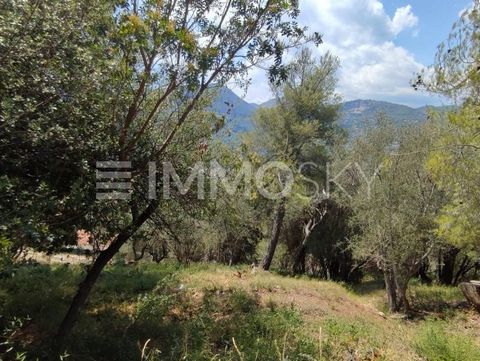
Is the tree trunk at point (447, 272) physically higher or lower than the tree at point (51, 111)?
lower

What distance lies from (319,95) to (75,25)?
17.9 metres

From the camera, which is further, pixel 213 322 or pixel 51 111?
pixel 213 322

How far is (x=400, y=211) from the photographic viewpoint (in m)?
14.5

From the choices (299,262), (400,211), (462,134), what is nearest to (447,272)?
(299,262)

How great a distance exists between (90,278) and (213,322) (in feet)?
8.86

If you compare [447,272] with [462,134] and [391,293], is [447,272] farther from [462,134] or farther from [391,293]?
[462,134]

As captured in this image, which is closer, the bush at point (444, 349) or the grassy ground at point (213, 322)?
the bush at point (444, 349)

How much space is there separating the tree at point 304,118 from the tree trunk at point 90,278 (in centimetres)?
1390

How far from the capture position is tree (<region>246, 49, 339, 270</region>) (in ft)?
72.7

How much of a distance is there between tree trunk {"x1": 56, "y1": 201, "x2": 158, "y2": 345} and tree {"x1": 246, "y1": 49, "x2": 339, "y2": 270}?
1390cm

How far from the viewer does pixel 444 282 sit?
22.0m

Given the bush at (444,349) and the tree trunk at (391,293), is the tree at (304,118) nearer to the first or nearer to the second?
the tree trunk at (391,293)

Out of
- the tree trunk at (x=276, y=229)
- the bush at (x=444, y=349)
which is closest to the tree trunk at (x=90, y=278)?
the bush at (x=444, y=349)

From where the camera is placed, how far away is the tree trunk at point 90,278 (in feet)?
25.6
